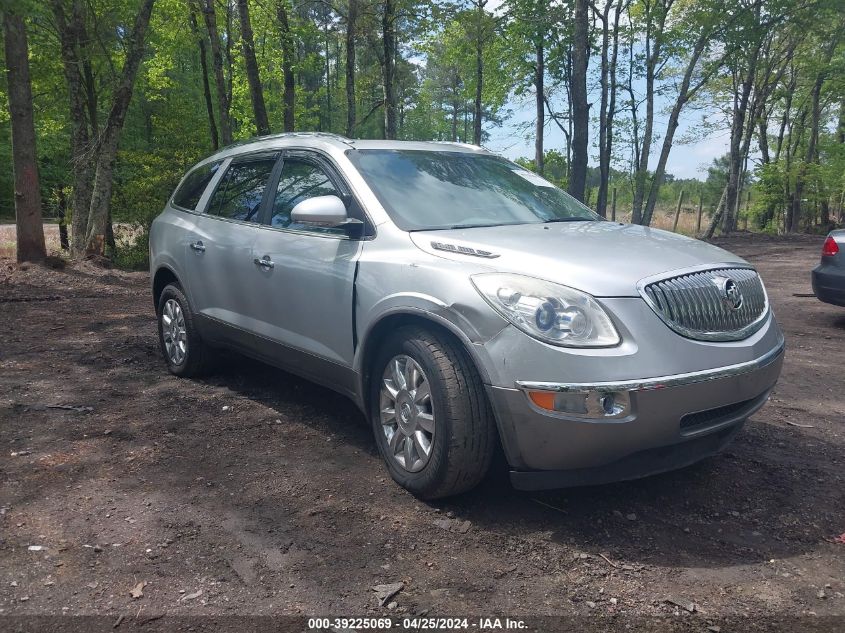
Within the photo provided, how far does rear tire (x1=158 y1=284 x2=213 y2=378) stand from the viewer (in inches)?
215

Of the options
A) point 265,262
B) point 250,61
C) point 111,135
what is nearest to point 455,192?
point 265,262

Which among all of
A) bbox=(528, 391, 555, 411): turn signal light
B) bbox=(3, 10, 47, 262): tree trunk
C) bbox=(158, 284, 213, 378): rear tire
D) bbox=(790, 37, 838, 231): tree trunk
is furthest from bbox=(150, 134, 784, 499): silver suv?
bbox=(790, 37, 838, 231): tree trunk

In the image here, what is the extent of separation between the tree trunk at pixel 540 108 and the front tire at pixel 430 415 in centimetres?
2626

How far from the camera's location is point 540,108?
30.8 meters

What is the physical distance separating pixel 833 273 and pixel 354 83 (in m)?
24.4

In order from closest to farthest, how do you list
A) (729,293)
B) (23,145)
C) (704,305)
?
(704,305), (729,293), (23,145)

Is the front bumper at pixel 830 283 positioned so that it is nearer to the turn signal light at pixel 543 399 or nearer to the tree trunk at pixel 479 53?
the turn signal light at pixel 543 399

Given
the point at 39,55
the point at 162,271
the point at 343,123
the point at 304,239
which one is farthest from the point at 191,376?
the point at 343,123

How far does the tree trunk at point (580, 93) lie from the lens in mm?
12557

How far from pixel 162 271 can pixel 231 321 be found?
1403 millimetres

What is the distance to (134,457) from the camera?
404 centimetres

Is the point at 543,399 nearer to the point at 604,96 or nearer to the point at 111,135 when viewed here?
the point at 111,135

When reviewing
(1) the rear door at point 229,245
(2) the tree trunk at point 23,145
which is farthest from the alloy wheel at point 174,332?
(2) the tree trunk at point 23,145

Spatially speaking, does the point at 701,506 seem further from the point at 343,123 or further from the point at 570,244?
the point at 343,123
